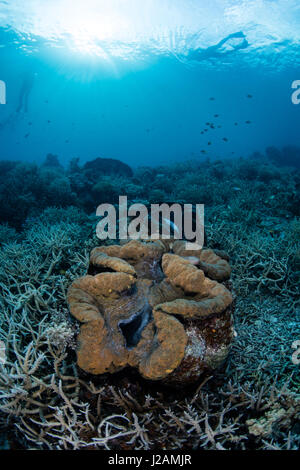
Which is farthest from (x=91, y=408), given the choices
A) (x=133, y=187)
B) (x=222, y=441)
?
(x=133, y=187)

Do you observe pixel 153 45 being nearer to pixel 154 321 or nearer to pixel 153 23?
pixel 153 23

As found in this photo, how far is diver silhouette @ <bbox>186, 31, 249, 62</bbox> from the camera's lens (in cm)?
2672

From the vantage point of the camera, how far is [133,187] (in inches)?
461

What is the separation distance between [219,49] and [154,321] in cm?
3843

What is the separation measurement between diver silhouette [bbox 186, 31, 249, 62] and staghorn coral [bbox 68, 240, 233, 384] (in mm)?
33242

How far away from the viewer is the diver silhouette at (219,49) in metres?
26.7

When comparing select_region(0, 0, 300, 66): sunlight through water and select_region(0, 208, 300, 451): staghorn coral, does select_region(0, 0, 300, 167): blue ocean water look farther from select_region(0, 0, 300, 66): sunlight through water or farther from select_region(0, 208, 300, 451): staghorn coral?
select_region(0, 208, 300, 451): staghorn coral

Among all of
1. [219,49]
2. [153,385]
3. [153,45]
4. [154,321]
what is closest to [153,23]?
[153,45]

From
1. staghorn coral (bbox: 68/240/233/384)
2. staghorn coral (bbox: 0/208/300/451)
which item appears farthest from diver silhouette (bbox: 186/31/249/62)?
staghorn coral (bbox: 0/208/300/451)

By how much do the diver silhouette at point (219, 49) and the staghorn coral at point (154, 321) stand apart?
3324 centimetres

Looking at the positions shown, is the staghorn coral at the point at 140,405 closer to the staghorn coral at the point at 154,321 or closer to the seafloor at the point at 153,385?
the seafloor at the point at 153,385

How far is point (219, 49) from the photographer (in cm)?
3066

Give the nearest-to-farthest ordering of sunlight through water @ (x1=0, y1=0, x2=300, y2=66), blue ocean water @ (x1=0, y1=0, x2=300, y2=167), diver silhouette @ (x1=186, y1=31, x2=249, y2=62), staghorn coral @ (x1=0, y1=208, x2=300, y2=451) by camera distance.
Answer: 1. staghorn coral @ (x1=0, y1=208, x2=300, y2=451)
2. sunlight through water @ (x1=0, y1=0, x2=300, y2=66)
3. blue ocean water @ (x1=0, y1=0, x2=300, y2=167)
4. diver silhouette @ (x1=186, y1=31, x2=249, y2=62)

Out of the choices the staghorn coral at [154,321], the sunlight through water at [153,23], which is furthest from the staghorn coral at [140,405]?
the sunlight through water at [153,23]
